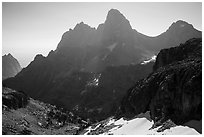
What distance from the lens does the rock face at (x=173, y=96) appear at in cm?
5688

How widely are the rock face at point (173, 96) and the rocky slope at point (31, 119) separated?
88.8 feet

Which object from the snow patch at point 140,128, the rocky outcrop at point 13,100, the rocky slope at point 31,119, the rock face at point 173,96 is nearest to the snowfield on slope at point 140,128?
the snow patch at point 140,128

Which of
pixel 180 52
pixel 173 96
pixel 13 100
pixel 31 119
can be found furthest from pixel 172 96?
pixel 13 100

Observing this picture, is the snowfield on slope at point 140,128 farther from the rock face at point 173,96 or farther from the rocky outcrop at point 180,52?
the rocky outcrop at point 180,52

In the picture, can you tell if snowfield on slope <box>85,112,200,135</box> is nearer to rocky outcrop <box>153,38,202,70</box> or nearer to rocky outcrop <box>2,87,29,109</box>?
rocky outcrop <box>153,38,202,70</box>

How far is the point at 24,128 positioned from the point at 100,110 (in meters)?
104

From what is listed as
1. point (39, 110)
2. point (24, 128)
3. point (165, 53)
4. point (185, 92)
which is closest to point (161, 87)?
point (185, 92)

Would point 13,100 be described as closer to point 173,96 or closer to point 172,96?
point 172,96

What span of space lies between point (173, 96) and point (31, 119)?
70086 millimetres

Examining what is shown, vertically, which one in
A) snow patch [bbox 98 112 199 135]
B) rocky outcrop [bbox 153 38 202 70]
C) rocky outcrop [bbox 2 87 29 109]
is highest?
rocky outcrop [bbox 2 87 29 109]

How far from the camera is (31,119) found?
376ft

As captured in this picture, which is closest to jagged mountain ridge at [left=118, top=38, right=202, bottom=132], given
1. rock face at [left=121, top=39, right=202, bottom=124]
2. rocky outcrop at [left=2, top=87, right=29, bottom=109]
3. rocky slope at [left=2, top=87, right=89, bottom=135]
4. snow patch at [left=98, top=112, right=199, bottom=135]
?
rock face at [left=121, top=39, right=202, bottom=124]

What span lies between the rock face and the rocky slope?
27.1m

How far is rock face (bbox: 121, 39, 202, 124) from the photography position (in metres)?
56.9
